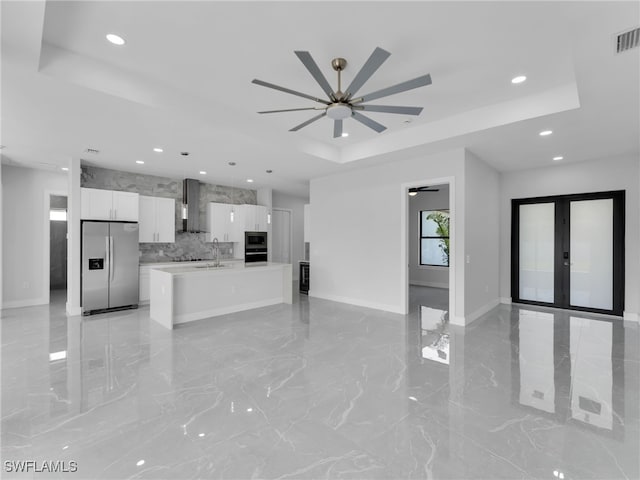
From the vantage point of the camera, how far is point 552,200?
596 cm

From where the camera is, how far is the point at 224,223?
7.62 m

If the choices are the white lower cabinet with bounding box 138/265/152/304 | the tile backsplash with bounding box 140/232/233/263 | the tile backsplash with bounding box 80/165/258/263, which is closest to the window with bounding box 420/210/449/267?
the tile backsplash with bounding box 80/165/258/263

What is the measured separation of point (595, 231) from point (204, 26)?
6847mm

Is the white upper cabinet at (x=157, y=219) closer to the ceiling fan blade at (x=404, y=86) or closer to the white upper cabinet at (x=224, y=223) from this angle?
the white upper cabinet at (x=224, y=223)

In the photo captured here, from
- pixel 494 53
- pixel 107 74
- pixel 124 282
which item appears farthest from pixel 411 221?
pixel 107 74

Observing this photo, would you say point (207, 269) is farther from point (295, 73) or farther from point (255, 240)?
point (295, 73)

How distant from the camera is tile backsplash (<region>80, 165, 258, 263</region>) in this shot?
613 cm

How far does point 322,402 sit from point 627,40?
11.7ft

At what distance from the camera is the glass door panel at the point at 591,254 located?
214 inches

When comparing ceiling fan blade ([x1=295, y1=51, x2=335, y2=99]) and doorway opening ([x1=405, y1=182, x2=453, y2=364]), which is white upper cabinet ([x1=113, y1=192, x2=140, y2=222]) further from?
doorway opening ([x1=405, y1=182, x2=453, y2=364])

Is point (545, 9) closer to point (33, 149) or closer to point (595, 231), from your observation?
point (595, 231)

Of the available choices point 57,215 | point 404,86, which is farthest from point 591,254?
point 57,215

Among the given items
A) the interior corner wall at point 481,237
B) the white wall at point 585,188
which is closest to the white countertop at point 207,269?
the interior corner wall at point 481,237

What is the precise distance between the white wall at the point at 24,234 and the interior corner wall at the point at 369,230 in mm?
5510
